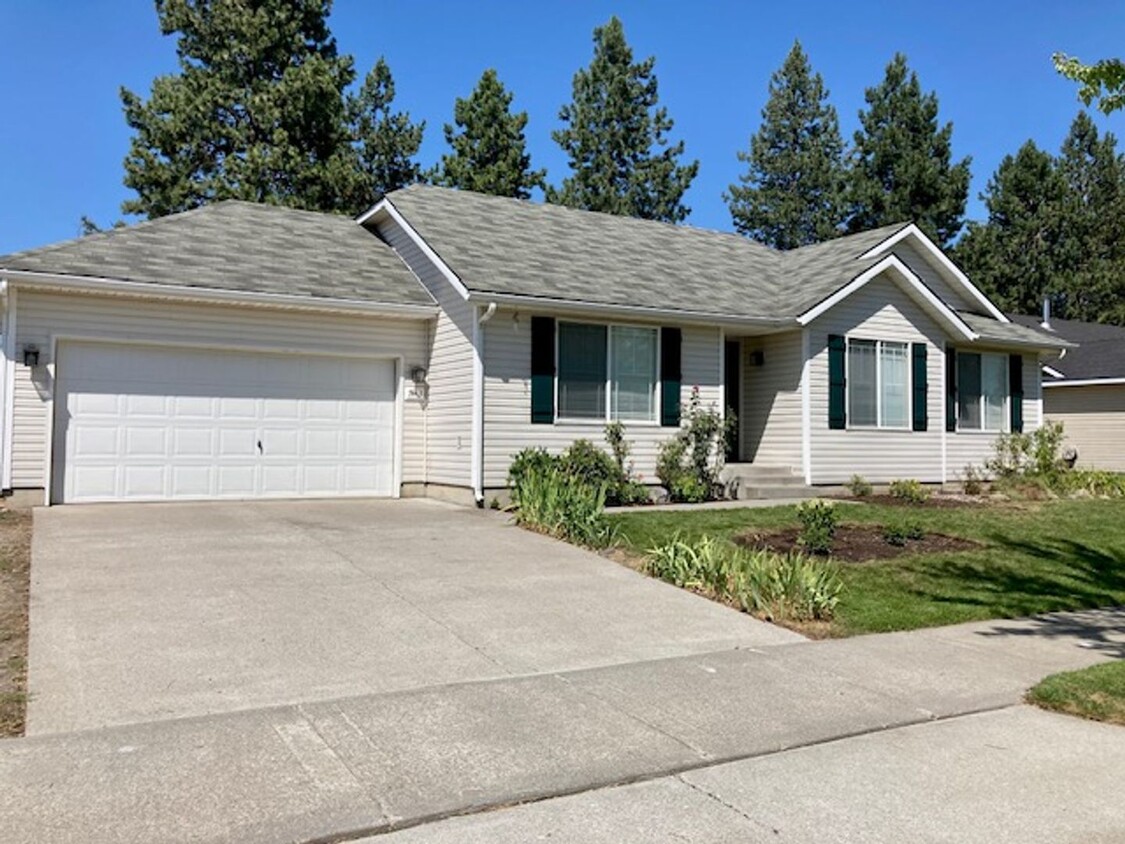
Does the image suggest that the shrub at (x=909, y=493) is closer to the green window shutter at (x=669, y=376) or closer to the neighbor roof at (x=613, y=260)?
the neighbor roof at (x=613, y=260)

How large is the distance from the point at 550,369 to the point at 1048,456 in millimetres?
9892

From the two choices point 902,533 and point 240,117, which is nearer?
point 902,533

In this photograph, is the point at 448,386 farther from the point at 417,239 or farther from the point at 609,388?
the point at 417,239

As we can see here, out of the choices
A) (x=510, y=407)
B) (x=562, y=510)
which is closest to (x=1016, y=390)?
(x=510, y=407)

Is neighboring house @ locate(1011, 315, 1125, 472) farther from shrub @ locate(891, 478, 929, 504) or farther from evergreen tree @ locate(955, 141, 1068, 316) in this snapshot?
evergreen tree @ locate(955, 141, 1068, 316)

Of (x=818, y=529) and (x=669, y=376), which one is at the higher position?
(x=669, y=376)

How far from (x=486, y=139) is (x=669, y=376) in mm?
19203

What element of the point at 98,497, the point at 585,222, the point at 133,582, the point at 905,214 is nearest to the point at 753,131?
the point at 905,214

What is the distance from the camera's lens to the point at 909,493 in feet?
49.4

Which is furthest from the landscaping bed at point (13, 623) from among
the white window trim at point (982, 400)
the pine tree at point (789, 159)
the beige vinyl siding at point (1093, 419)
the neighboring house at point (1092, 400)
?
the pine tree at point (789, 159)

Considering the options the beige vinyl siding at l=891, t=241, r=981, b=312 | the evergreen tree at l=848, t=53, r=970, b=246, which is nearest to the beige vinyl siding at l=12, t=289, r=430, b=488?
the beige vinyl siding at l=891, t=241, r=981, b=312

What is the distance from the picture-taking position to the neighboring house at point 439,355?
1262cm

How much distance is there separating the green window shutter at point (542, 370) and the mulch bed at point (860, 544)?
13.4 ft

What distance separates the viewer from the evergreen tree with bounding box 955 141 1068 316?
40500 mm
